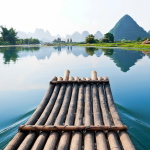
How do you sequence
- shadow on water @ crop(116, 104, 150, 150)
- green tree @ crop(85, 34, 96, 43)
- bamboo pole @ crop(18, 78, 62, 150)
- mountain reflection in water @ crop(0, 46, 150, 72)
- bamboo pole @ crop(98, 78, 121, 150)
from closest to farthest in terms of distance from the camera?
bamboo pole @ crop(98, 78, 121, 150)
bamboo pole @ crop(18, 78, 62, 150)
shadow on water @ crop(116, 104, 150, 150)
mountain reflection in water @ crop(0, 46, 150, 72)
green tree @ crop(85, 34, 96, 43)

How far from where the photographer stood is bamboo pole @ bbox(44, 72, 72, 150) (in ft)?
14.9

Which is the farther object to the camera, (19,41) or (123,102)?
(19,41)

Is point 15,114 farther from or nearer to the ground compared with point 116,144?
nearer to the ground

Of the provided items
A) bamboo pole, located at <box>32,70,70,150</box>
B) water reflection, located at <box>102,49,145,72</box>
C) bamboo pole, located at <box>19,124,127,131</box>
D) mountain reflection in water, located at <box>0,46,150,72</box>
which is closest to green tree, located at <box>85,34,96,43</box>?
mountain reflection in water, located at <box>0,46,150,72</box>

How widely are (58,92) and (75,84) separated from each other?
1112 millimetres

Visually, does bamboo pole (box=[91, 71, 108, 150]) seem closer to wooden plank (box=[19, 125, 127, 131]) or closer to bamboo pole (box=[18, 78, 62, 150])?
wooden plank (box=[19, 125, 127, 131])

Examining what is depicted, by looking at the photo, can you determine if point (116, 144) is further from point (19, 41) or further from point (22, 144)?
point (19, 41)

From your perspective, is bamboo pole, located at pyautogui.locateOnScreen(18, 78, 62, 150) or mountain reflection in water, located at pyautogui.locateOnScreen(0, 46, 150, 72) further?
mountain reflection in water, located at pyautogui.locateOnScreen(0, 46, 150, 72)

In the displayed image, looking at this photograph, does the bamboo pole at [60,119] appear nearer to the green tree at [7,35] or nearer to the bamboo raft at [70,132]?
the bamboo raft at [70,132]

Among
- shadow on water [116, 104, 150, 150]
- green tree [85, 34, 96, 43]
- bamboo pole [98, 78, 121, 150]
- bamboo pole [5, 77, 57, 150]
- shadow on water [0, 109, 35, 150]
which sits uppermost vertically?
green tree [85, 34, 96, 43]

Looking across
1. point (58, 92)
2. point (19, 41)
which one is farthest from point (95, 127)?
point (19, 41)

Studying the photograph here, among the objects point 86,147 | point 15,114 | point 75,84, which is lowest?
point 15,114

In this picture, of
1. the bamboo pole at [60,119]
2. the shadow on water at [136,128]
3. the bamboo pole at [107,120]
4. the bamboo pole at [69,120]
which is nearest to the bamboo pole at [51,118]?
the bamboo pole at [60,119]

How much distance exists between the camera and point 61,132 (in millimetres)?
5176
